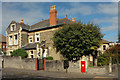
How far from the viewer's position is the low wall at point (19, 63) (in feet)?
69.0

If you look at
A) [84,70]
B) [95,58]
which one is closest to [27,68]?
[84,70]

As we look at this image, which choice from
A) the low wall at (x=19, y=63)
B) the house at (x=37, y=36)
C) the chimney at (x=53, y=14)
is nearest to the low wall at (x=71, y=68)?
the low wall at (x=19, y=63)

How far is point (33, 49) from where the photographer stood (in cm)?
2534

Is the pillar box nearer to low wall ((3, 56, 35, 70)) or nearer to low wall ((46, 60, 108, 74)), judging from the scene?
low wall ((46, 60, 108, 74))

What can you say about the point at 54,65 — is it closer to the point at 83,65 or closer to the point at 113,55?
the point at 83,65

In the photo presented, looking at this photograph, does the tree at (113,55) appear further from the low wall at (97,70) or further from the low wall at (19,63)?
the low wall at (19,63)

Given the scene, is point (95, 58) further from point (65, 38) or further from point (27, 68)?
point (27, 68)

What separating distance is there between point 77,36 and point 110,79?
7.49m

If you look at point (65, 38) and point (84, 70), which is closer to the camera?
point (84, 70)

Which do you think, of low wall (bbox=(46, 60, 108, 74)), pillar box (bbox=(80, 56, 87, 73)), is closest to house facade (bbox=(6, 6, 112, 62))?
low wall (bbox=(46, 60, 108, 74))

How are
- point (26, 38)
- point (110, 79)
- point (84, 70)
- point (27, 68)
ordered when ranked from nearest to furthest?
point (110, 79) < point (84, 70) < point (27, 68) < point (26, 38)

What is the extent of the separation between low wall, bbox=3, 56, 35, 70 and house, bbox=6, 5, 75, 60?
334 centimetres

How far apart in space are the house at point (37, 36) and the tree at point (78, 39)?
3.65 metres

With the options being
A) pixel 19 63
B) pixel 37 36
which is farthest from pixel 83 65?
pixel 37 36
